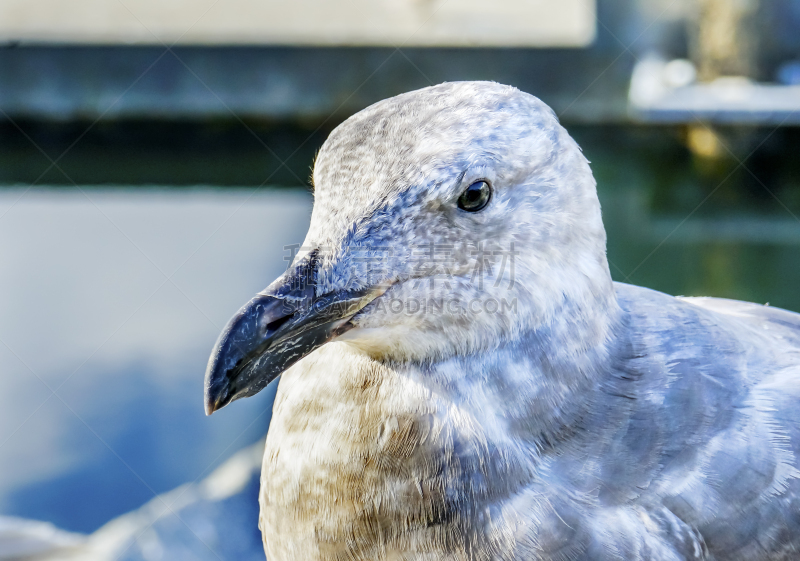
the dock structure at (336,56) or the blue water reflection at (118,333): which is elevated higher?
the dock structure at (336,56)

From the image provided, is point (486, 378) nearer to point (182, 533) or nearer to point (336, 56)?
point (182, 533)

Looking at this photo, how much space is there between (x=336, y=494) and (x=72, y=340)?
3.25 meters

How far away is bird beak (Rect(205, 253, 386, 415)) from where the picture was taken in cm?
107

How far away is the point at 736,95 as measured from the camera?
16.2ft

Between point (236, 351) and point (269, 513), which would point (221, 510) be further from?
point (236, 351)

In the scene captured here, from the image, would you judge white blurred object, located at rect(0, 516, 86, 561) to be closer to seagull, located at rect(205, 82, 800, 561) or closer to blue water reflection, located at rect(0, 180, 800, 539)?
blue water reflection, located at rect(0, 180, 800, 539)

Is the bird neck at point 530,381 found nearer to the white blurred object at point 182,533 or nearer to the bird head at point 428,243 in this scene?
the bird head at point 428,243

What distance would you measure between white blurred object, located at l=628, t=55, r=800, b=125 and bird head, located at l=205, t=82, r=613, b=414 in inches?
162

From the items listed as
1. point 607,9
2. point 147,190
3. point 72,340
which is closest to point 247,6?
point 147,190

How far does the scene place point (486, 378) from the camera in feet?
3.85

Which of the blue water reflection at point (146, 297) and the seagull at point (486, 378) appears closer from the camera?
the seagull at point (486, 378)

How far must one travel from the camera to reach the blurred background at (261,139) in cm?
424

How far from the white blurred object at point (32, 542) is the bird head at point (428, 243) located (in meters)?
1.59

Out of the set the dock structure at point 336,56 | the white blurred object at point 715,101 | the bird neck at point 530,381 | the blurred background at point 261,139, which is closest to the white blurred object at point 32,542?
the blurred background at point 261,139
